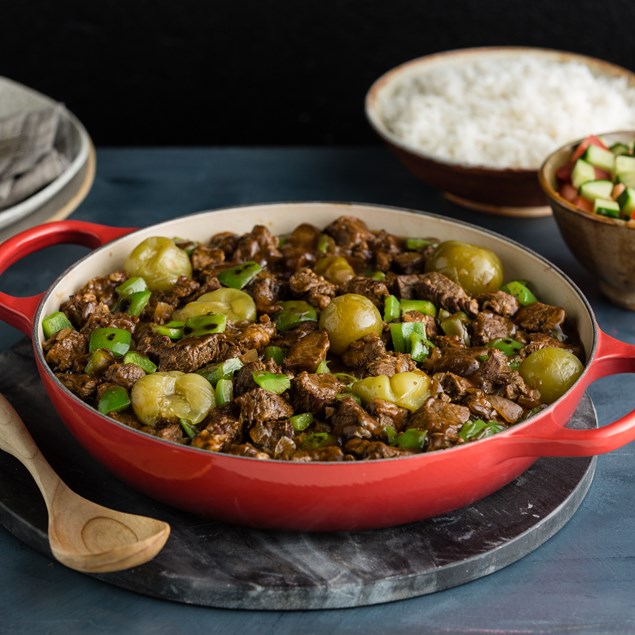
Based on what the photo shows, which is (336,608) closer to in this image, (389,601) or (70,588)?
(389,601)

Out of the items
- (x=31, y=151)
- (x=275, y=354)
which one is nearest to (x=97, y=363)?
(x=275, y=354)

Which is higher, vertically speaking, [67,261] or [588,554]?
[588,554]

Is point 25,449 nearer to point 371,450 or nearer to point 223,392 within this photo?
point 223,392

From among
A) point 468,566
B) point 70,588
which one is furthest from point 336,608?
point 70,588

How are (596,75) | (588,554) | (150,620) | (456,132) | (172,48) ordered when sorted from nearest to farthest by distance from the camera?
1. (150,620)
2. (588,554)
3. (456,132)
4. (596,75)
5. (172,48)

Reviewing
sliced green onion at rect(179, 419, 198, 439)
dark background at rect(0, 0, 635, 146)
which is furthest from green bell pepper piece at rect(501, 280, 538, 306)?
dark background at rect(0, 0, 635, 146)

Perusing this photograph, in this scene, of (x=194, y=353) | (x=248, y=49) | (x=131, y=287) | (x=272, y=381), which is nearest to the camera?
(x=272, y=381)

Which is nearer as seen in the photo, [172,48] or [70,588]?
[70,588]

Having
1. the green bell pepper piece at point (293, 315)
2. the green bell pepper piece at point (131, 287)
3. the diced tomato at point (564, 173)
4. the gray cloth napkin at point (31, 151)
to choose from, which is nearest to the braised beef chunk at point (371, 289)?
the green bell pepper piece at point (293, 315)
